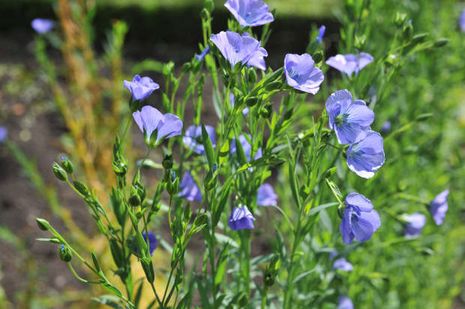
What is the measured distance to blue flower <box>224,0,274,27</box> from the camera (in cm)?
133

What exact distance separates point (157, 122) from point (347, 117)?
0.31 metres

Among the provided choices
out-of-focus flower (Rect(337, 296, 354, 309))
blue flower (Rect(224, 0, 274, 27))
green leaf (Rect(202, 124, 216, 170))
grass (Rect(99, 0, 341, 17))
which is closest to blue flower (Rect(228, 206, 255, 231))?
green leaf (Rect(202, 124, 216, 170))

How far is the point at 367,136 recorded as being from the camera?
3.96 feet

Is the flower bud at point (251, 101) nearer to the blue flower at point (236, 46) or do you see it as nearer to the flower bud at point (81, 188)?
the blue flower at point (236, 46)

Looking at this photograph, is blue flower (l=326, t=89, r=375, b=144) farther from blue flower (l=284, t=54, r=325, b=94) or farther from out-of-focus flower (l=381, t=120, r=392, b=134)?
out-of-focus flower (l=381, t=120, r=392, b=134)

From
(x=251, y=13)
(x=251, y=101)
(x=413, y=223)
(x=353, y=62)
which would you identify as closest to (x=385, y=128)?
(x=413, y=223)

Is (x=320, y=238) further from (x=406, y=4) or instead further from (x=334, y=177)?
(x=406, y=4)

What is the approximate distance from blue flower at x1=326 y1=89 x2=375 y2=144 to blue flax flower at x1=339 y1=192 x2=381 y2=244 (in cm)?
10

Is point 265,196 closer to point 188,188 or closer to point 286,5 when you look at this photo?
point 188,188

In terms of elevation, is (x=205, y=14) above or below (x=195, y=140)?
above

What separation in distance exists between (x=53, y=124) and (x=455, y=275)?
2.29 metres

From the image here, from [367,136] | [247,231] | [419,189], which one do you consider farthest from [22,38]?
[367,136]

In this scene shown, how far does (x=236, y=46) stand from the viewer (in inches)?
47.8

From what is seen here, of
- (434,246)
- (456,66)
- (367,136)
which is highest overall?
(367,136)
